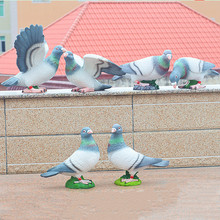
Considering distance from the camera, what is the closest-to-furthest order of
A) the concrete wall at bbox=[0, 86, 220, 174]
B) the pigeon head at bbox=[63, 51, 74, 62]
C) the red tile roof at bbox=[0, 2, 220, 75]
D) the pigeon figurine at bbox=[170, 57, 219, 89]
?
1. the pigeon head at bbox=[63, 51, 74, 62]
2. the concrete wall at bbox=[0, 86, 220, 174]
3. the pigeon figurine at bbox=[170, 57, 219, 89]
4. the red tile roof at bbox=[0, 2, 220, 75]

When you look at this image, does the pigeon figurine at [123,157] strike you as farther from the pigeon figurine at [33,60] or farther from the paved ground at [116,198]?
the pigeon figurine at [33,60]

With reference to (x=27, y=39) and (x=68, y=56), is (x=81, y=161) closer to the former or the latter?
(x=68, y=56)

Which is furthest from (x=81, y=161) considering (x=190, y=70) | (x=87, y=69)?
(x=190, y=70)

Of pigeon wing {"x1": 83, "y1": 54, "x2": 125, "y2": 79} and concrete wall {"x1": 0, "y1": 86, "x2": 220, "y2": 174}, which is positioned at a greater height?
pigeon wing {"x1": 83, "y1": 54, "x2": 125, "y2": 79}

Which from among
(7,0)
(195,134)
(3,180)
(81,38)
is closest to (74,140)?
(3,180)

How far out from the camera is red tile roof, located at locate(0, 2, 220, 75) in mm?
→ 16750

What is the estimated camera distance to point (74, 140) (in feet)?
26.6

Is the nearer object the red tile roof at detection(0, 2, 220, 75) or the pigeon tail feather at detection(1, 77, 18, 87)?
the pigeon tail feather at detection(1, 77, 18, 87)

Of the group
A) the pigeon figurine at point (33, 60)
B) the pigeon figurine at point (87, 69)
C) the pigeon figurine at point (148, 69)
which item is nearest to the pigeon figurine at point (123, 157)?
the pigeon figurine at point (87, 69)

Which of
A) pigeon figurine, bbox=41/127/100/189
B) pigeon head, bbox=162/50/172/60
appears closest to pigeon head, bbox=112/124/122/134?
pigeon figurine, bbox=41/127/100/189

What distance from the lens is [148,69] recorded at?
8.04m

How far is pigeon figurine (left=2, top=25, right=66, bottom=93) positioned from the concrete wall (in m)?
0.23

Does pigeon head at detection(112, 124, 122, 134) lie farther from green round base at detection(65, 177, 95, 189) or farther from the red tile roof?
the red tile roof

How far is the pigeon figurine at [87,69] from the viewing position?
779 cm
